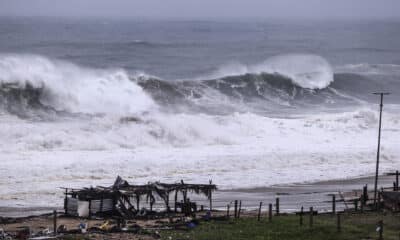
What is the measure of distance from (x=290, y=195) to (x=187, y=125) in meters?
12.8

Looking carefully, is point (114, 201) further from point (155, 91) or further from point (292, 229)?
point (155, 91)

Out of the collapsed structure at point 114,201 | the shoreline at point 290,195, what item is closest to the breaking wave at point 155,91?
the shoreline at point 290,195

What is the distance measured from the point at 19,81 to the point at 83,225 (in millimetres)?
28153

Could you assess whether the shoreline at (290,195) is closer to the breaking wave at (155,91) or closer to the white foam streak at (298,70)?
the breaking wave at (155,91)

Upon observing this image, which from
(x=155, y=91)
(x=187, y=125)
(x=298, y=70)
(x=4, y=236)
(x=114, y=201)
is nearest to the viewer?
(x=4, y=236)

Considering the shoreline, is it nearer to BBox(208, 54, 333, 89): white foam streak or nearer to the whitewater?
the whitewater

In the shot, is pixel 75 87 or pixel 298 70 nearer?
pixel 75 87

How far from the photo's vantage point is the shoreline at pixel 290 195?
26303 mm

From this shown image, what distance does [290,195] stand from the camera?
2933 cm

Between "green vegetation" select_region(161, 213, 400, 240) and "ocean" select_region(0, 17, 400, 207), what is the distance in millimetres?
Result: 6336

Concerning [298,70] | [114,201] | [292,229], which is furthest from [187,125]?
[298,70]

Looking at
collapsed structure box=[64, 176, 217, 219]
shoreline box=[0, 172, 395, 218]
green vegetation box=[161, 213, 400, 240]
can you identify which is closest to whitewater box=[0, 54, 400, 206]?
shoreline box=[0, 172, 395, 218]

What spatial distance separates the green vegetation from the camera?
2203cm

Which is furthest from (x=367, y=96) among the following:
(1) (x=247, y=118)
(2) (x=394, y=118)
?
(1) (x=247, y=118)
